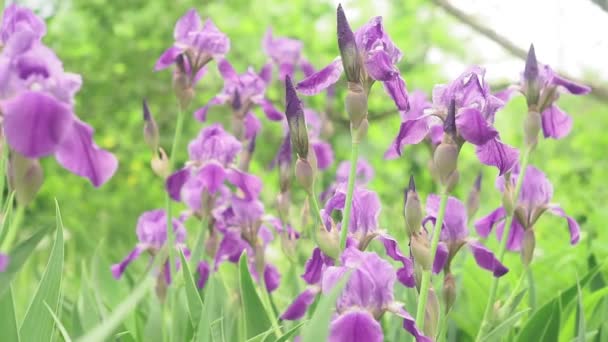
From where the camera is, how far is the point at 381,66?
1.06 meters

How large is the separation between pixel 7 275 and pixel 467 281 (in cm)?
141

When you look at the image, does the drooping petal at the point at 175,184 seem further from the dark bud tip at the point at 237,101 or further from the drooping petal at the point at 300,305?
the drooping petal at the point at 300,305

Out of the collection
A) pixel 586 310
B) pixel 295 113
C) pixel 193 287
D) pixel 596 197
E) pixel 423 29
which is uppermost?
pixel 295 113

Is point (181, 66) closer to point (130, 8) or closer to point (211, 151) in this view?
point (211, 151)

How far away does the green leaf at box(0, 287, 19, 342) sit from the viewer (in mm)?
1067

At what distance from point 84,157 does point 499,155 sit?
625mm

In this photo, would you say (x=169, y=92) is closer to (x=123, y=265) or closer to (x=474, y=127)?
(x=123, y=265)

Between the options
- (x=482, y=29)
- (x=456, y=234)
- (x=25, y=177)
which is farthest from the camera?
(x=482, y=29)

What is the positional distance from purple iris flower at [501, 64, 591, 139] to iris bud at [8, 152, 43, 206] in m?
0.92

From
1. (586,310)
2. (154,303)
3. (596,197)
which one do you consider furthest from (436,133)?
(596,197)

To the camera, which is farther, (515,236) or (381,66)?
(515,236)

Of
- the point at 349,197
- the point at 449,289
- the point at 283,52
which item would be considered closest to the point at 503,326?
the point at 449,289

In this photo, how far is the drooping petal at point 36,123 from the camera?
702 mm

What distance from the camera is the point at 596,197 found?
4.18 meters
